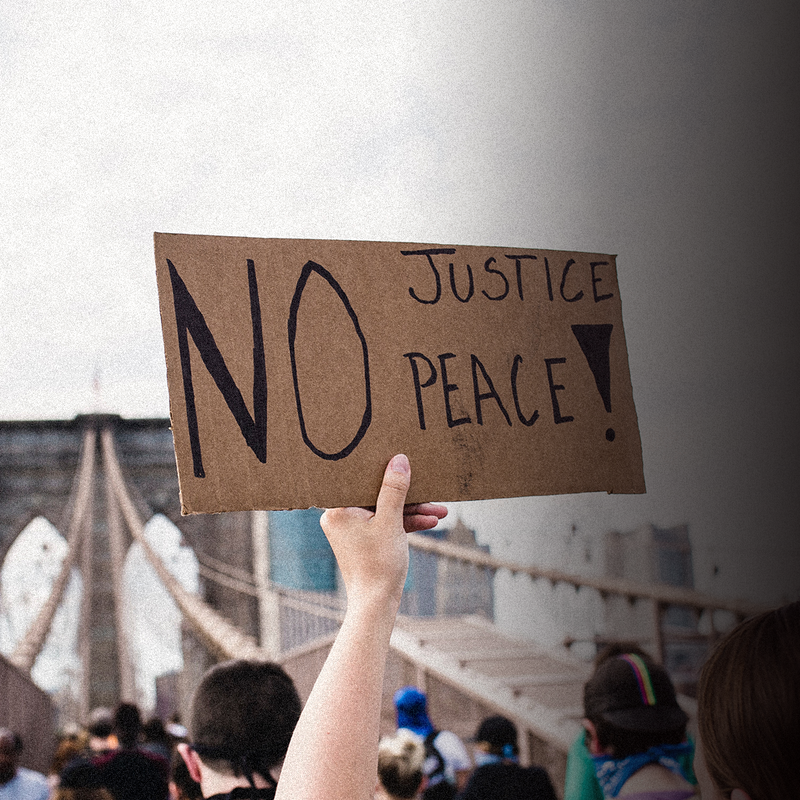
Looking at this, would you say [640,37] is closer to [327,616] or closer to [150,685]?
[327,616]

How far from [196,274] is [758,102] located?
7.18ft

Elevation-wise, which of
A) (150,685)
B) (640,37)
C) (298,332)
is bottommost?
(150,685)

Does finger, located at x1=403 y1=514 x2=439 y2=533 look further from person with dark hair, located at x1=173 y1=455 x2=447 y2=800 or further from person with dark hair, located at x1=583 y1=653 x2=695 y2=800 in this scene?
person with dark hair, located at x1=583 y1=653 x2=695 y2=800

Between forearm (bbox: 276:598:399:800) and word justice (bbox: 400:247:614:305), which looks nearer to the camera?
forearm (bbox: 276:598:399:800)

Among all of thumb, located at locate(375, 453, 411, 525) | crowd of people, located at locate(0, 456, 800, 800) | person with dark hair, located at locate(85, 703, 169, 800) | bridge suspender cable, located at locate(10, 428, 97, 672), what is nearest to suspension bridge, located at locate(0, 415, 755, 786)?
bridge suspender cable, located at locate(10, 428, 97, 672)

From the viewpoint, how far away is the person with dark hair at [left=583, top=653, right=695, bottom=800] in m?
1.17

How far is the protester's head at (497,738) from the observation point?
2168 mm

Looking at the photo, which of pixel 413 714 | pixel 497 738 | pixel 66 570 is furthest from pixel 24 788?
pixel 66 570

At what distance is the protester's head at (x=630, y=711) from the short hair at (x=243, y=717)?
525 mm

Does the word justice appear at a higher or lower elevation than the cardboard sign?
higher

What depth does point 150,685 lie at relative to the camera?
16.8ft

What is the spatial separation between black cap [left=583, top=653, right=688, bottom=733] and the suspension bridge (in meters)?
1.11

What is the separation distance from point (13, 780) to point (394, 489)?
2.04m

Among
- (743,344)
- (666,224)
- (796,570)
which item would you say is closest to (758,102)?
(666,224)
